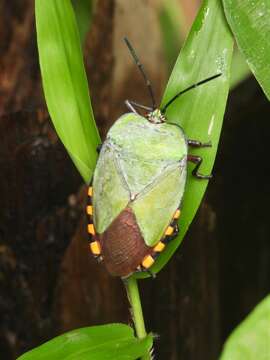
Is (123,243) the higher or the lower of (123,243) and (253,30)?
the lower

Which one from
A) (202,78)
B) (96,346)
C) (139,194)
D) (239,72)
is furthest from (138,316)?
(239,72)

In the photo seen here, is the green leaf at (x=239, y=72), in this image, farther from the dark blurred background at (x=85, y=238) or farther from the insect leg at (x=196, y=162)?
the insect leg at (x=196, y=162)

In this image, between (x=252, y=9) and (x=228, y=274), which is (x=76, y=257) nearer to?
(x=228, y=274)

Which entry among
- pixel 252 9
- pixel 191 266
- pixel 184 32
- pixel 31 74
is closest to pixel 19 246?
pixel 191 266

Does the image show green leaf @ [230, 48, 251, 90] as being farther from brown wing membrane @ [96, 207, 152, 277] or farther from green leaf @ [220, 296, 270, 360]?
green leaf @ [220, 296, 270, 360]

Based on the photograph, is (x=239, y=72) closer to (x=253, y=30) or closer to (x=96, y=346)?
(x=253, y=30)
